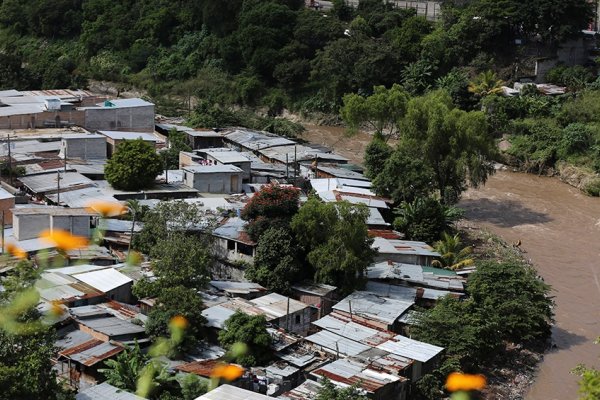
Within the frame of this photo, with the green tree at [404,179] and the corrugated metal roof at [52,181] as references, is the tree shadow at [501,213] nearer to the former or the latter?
the green tree at [404,179]

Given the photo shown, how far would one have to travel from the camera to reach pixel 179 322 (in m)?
13.4

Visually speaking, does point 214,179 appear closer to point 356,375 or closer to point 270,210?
point 270,210

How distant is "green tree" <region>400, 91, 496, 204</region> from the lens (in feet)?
70.4

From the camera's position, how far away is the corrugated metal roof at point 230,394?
37.3ft

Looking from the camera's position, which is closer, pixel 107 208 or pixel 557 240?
pixel 107 208

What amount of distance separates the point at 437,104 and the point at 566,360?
813 cm

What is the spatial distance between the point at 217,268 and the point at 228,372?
4.41m

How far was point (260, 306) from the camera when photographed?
48.9ft

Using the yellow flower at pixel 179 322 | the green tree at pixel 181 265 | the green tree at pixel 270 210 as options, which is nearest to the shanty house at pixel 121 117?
the green tree at pixel 270 210

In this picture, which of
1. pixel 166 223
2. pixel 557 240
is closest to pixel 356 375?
pixel 166 223

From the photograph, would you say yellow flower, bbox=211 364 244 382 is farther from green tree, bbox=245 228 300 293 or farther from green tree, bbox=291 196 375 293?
green tree, bbox=291 196 375 293

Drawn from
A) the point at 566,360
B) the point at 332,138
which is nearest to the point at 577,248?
the point at 566,360

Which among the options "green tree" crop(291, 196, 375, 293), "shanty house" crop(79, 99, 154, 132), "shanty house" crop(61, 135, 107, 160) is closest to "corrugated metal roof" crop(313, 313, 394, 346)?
"green tree" crop(291, 196, 375, 293)

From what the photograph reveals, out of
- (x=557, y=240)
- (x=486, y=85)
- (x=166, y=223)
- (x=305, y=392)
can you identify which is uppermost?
(x=486, y=85)
